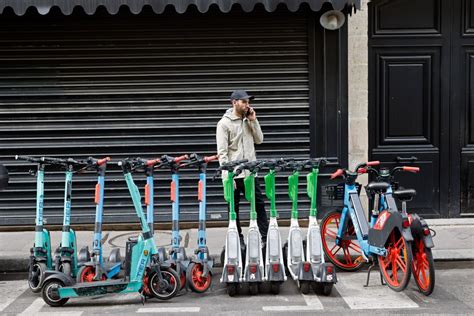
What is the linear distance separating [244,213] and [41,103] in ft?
11.0

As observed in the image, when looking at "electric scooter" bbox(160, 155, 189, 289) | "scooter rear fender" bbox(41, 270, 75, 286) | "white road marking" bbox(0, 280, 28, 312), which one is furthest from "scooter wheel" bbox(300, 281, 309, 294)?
"white road marking" bbox(0, 280, 28, 312)

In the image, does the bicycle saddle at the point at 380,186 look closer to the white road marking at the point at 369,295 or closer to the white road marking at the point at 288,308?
the white road marking at the point at 369,295

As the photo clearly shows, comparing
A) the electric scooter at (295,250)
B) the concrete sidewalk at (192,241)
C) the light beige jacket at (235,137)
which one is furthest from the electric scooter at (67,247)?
the electric scooter at (295,250)

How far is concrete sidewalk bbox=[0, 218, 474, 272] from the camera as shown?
7.07 metres

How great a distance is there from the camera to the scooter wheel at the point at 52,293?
217 inches

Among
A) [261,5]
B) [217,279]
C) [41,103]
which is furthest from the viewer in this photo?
[41,103]

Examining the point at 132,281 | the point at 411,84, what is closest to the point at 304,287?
the point at 132,281

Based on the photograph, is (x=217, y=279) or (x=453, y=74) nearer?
(x=217, y=279)

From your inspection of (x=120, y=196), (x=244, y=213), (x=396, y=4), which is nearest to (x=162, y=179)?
(x=120, y=196)

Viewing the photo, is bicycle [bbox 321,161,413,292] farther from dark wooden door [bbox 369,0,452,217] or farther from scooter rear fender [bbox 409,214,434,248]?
dark wooden door [bbox 369,0,452,217]

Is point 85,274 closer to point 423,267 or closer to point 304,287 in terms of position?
point 304,287

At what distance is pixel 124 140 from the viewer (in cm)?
880

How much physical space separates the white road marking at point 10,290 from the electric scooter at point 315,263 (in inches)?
113

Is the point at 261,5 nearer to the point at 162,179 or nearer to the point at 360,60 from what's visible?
the point at 360,60
